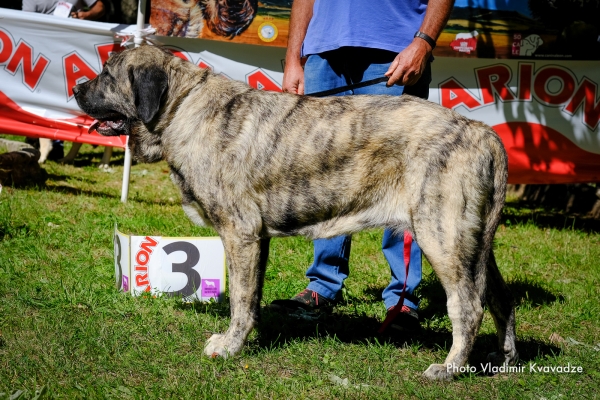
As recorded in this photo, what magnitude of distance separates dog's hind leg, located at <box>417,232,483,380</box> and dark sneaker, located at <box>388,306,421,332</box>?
80cm

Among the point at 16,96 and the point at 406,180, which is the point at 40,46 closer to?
the point at 16,96

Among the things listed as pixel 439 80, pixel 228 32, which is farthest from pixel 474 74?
pixel 228 32

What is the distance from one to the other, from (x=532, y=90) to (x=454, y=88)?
0.85 metres

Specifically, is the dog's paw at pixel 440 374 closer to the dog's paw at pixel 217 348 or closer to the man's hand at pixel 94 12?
the dog's paw at pixel 217 348

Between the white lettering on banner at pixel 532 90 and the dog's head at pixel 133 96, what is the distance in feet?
13.9

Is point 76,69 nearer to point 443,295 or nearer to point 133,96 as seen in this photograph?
point 133,96

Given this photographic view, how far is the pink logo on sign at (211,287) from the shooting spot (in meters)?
4.75

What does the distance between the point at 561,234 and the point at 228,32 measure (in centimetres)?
413

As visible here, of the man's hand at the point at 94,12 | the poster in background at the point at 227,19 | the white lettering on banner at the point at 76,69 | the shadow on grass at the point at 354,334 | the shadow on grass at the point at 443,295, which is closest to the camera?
the shadow on grass at the point at 354,334

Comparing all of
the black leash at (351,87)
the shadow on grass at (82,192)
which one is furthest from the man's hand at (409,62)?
the shadow on grass at (82,192)

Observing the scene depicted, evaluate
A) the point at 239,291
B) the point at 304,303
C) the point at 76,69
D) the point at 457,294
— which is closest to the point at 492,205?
the point at 457,294

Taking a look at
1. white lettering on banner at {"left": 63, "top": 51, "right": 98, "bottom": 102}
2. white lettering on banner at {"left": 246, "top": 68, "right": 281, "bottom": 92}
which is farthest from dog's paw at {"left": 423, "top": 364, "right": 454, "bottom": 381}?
white lettering on banner at {"left": 63, "top": 51, "right": 98, "bottom": 102}

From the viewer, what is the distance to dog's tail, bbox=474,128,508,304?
3.63 m

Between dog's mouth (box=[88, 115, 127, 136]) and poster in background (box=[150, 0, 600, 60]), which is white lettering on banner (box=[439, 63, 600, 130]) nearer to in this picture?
poster in background (box=[150, 0, 600, 60])
